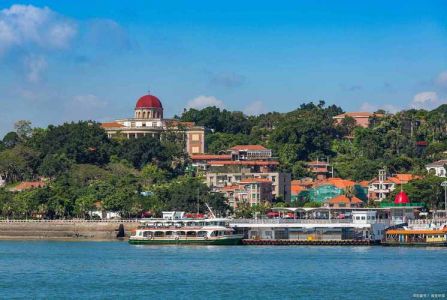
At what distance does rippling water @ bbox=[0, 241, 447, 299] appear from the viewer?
62.8 metres

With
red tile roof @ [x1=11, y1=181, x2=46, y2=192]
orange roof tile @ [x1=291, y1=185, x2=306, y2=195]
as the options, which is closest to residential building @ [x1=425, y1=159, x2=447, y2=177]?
orange roof tile @ [x1=291, y1=185, x2=306, y2=195]

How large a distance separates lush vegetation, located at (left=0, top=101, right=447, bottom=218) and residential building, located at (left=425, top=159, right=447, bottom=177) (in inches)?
94.3

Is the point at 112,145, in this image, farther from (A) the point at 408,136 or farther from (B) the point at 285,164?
(A) the point at 408,136

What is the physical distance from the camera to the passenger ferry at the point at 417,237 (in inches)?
3794

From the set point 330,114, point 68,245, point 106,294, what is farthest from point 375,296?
point 330,114

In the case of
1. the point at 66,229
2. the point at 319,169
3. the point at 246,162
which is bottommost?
the point at 66,229

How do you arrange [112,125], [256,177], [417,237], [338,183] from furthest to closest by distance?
[112,125] → [256,177] → [338,183] → [417,237]

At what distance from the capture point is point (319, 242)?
99562mm

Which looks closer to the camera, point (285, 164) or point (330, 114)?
point (285, 164)

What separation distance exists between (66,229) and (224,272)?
46105 millimetres

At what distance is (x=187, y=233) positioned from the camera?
332 ft

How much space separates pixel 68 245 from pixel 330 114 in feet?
278

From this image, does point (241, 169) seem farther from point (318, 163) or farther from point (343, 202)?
point (343, 202)

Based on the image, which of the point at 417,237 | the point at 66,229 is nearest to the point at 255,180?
the point at 66,229
